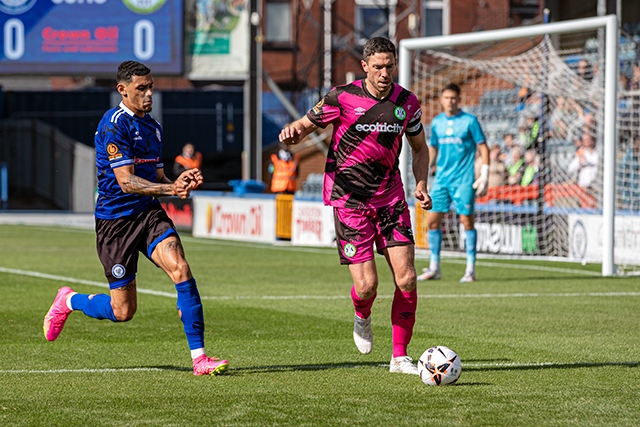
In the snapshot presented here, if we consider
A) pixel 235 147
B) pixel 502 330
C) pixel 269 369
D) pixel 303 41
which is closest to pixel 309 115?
pixel 269 369

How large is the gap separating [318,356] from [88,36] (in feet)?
66.0

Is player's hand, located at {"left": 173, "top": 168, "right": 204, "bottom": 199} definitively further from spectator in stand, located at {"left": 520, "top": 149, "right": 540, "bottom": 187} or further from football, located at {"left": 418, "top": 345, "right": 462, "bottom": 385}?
spectator in stand, located at {"left": 520, "top": 149, "right": 540, "bottom": 187}

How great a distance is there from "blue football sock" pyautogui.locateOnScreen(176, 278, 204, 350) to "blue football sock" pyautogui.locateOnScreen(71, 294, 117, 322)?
65 centimetres

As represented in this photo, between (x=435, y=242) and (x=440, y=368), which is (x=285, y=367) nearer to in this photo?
(x=440, y=368)

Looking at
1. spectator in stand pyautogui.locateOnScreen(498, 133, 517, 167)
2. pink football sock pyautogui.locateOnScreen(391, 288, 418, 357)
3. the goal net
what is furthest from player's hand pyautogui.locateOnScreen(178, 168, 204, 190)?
spectator in stand pyautogui.locateOnScreen(498, 133, 517, 167)

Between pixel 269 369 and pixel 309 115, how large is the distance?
1645mm

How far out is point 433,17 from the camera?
4150 cm

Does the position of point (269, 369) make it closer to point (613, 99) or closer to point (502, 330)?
point (502, 330)

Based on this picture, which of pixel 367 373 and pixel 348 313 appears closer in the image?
pixel 367 373

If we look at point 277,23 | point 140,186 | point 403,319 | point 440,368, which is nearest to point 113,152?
point 140,186

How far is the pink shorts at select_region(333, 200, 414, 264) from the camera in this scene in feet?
23.7

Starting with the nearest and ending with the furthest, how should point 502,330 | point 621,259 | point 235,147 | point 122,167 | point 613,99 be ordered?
point 122,167 → point 502,330 → point 613,99 → point 621,259 → point 235,147

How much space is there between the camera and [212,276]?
1423 cm

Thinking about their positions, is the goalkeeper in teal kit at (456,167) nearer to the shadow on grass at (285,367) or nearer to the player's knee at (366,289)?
the shadow on grass at (285,367)
